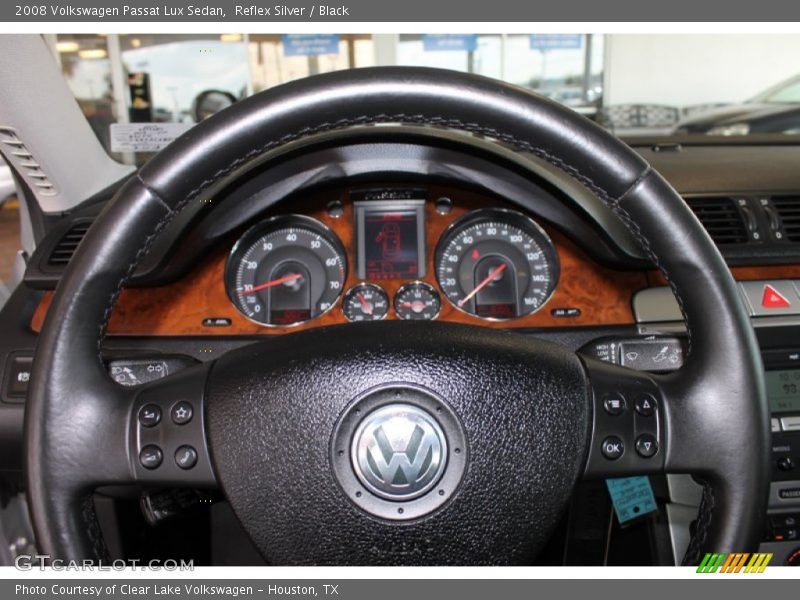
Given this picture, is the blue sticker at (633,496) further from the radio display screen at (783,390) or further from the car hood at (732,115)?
the car hood at (732,115)

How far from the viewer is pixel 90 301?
930mm

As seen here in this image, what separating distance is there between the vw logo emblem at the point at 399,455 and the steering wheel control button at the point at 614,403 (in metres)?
0.21

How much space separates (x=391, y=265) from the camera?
1.76m

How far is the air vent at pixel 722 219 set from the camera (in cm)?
177

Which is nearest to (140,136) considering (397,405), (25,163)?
(25,163)

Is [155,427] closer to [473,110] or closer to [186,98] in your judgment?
[473,110]

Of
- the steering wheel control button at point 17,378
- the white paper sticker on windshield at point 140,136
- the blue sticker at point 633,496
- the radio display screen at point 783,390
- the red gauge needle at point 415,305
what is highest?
the white paper sticker on windshield at point 140,136

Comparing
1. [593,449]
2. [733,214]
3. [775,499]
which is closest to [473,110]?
[593,449]

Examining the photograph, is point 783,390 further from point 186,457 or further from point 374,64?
point 186,457

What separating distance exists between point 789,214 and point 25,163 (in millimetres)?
1724

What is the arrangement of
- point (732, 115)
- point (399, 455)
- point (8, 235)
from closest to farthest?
point (399, 455) < point (8, 235) < point (732, 115)

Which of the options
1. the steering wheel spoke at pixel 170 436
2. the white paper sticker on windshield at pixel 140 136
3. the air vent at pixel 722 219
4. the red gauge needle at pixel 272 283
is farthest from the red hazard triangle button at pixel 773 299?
the white paper sticker on windshield at pixel 140 136

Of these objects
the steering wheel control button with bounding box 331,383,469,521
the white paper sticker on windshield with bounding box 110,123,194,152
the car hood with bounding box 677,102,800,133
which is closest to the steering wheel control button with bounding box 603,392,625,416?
the steering wheel control button with bounding box 331,383,469,521
